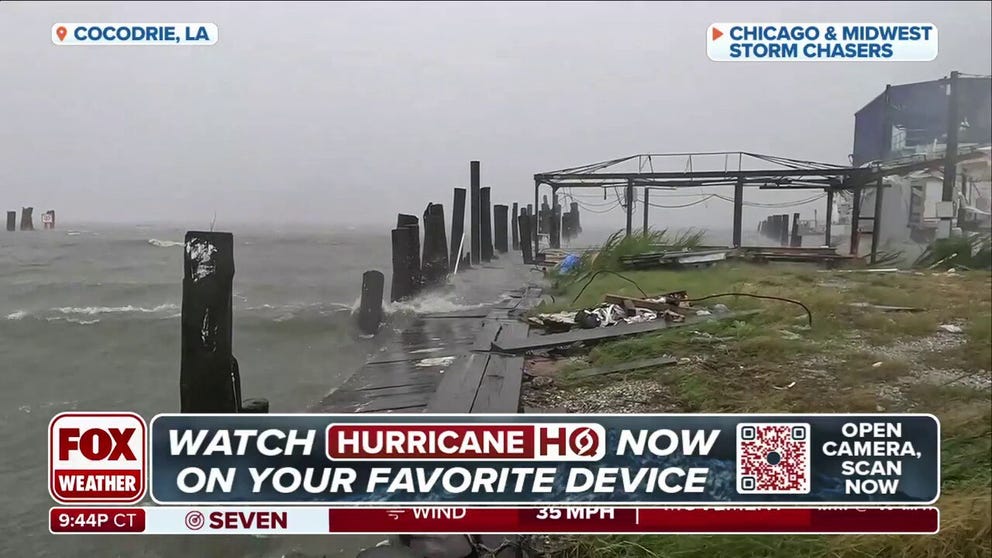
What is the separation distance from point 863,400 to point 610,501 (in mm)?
810

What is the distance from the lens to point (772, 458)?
146 centimetres

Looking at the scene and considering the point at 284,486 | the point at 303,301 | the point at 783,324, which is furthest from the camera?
the point at 303,301

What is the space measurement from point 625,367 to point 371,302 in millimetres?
890

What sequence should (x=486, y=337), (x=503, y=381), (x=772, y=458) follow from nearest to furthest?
(x=772, y=458)
(x=503, y=381)
(x=486, y=337)

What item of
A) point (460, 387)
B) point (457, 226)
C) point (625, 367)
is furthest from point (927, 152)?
point (460, 387)

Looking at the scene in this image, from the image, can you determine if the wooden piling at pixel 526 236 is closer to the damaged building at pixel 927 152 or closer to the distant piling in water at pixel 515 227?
the distant piling in water at pixel 515 227

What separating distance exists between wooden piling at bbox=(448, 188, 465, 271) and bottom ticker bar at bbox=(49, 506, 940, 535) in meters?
0.83

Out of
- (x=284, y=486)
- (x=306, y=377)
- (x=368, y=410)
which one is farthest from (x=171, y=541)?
(x=368, y=410)

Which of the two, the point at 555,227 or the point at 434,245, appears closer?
the point at 555,227

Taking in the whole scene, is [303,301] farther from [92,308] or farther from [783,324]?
[783,324]

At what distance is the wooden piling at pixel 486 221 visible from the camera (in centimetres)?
169

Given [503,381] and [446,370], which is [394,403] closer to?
[446,370]

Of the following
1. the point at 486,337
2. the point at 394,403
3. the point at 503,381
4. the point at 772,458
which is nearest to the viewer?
the point at 772,458

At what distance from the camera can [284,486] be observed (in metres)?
1.47
